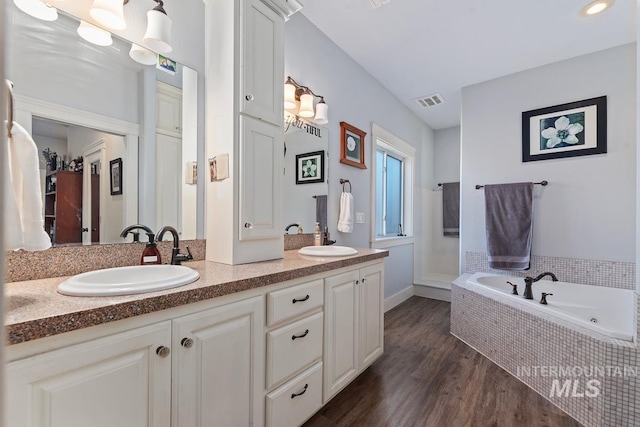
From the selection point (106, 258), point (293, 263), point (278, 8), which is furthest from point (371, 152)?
point (106, 258)

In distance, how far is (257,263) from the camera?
4.83ft

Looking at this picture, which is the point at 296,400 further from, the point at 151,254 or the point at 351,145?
the point at 351,145

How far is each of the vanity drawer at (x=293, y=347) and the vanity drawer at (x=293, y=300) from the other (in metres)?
0.06

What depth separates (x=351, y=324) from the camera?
1703 mm

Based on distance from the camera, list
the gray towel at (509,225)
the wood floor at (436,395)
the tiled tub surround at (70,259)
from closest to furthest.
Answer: the tiled tub surround at (70,259) < the wood floor at (436,395) < the gray towel at (509,225)

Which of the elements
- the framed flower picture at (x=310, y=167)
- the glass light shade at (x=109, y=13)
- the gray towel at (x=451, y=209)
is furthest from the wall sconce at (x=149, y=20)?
the gray towel at (x=451, y=209)

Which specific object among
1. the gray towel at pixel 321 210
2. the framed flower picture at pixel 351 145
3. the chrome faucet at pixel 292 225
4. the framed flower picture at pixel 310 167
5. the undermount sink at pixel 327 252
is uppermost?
the framed flower picture at pixel 351 145

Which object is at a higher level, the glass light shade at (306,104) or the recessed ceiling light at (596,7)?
the recessed ceiling light at (596,7)

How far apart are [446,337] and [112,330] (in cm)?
266

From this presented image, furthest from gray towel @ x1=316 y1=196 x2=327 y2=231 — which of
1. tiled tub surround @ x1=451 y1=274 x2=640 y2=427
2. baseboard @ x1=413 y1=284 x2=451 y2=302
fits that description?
baseboard @ x1=413 y1=284 x2=451 y2=302

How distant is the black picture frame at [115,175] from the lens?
4.07 ft

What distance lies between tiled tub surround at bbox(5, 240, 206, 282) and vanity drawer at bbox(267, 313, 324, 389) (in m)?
0.68

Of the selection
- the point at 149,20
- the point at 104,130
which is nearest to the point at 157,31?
the point at 149,20

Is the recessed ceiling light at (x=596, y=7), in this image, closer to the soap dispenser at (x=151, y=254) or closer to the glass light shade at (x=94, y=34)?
the glass light shade at (x=94, y=34)
